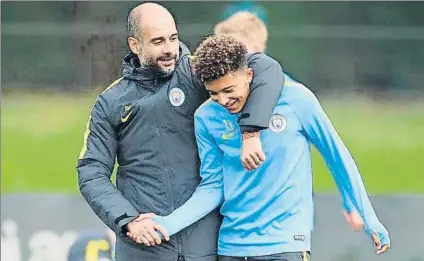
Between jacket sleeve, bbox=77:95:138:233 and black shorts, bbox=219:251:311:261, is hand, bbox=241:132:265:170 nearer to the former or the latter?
black shorts, bbox=219:251:311:261

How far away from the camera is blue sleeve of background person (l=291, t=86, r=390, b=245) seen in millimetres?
3209

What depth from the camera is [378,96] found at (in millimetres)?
9883

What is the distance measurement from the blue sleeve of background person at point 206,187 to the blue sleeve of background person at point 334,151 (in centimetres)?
27

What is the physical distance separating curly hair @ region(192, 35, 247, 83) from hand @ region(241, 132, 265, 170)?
19 cm

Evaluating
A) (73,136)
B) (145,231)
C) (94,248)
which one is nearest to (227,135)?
(145,231)

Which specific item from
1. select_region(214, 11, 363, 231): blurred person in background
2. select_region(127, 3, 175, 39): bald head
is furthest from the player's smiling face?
select_region(214, 11, 363, 231): blurred person in background

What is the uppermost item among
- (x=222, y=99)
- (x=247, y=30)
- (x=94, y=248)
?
(x=247, y=30)

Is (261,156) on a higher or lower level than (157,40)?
lower

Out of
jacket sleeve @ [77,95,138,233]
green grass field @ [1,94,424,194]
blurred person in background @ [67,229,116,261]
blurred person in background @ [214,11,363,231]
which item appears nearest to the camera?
jacket sleeve @ [77,95,138,233]

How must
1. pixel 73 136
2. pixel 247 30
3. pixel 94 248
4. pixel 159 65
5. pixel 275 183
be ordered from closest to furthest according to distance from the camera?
pixel 275 183, pixel 159 65, pixel 247 30, pixel 94 248, pixel 73 136

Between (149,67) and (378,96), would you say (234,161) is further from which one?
(378,96)

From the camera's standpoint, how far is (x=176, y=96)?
3359 millimetres

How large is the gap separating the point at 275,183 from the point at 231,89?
0.30 m

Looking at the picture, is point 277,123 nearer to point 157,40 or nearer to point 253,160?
point 253,160
